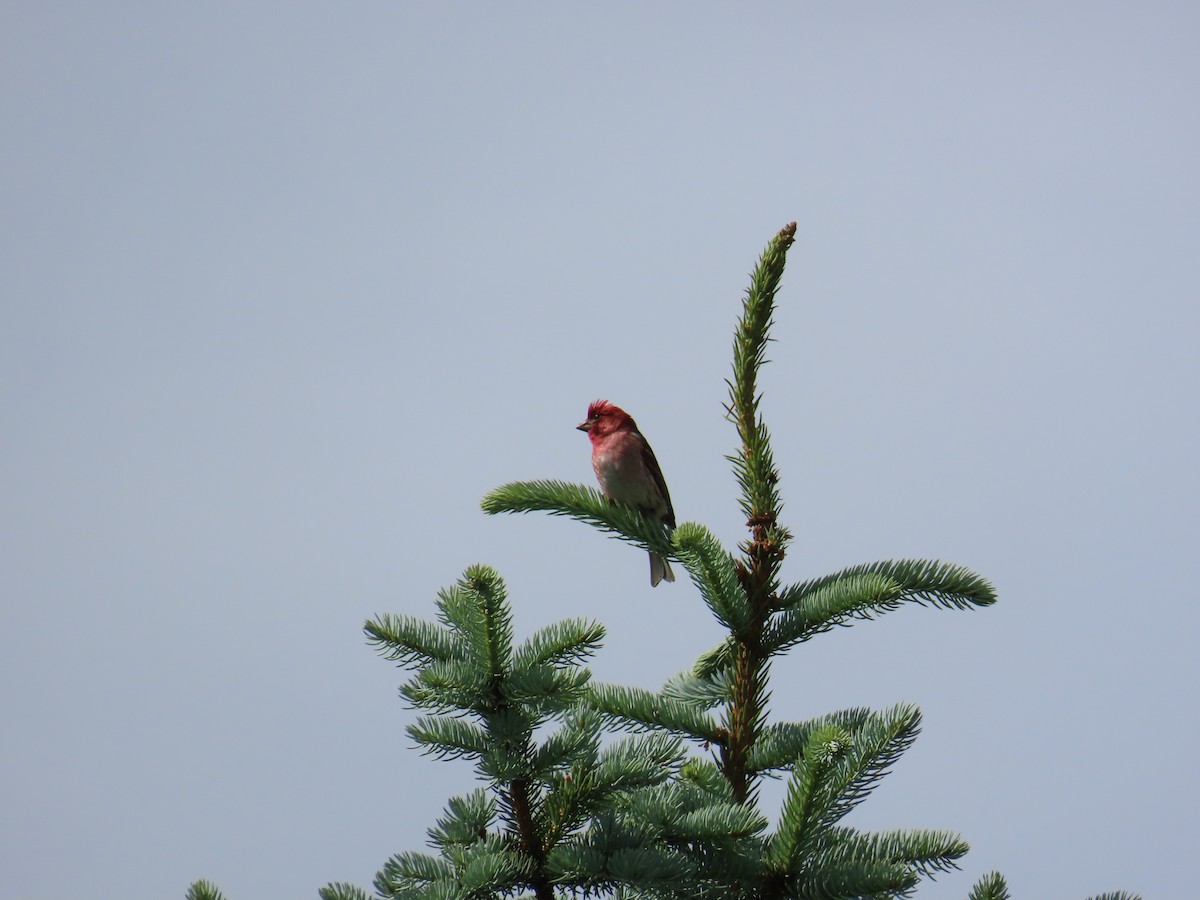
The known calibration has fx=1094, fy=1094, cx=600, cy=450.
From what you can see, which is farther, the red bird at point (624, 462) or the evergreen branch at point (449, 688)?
the red bird at point (624, 462)

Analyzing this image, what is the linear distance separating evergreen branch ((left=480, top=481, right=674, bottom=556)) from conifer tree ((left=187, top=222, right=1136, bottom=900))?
57 cm

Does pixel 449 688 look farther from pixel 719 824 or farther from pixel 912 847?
pixel 912 847

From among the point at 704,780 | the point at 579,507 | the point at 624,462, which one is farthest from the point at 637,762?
the point at 624,462

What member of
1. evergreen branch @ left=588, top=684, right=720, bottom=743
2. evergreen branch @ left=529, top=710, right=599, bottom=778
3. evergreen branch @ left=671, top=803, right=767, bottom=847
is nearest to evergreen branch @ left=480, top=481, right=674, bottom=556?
evergreen branch @ left=588, top=684, right=720, bottom=743

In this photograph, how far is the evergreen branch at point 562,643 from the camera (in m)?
3.34

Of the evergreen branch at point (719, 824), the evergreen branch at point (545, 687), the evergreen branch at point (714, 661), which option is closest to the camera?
the evergreen branch at point (719, 824)

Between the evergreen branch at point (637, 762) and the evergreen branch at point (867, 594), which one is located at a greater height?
the evergreen branch at point (867, 594)

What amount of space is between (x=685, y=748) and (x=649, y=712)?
0.17m

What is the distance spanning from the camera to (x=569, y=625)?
3.39m

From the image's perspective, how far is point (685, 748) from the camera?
3.51 meters

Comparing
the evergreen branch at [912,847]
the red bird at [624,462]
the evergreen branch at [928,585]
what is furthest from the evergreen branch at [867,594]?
the red bird at [624,462]

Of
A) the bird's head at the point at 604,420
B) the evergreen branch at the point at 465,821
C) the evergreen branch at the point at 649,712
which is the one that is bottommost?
the evergreen branch at the point at 465,821

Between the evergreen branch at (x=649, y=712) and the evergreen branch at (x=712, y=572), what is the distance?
0.34m

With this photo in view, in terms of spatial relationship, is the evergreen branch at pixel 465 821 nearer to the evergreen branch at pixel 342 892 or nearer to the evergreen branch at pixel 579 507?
the evergreen branch at pixel 342 892
